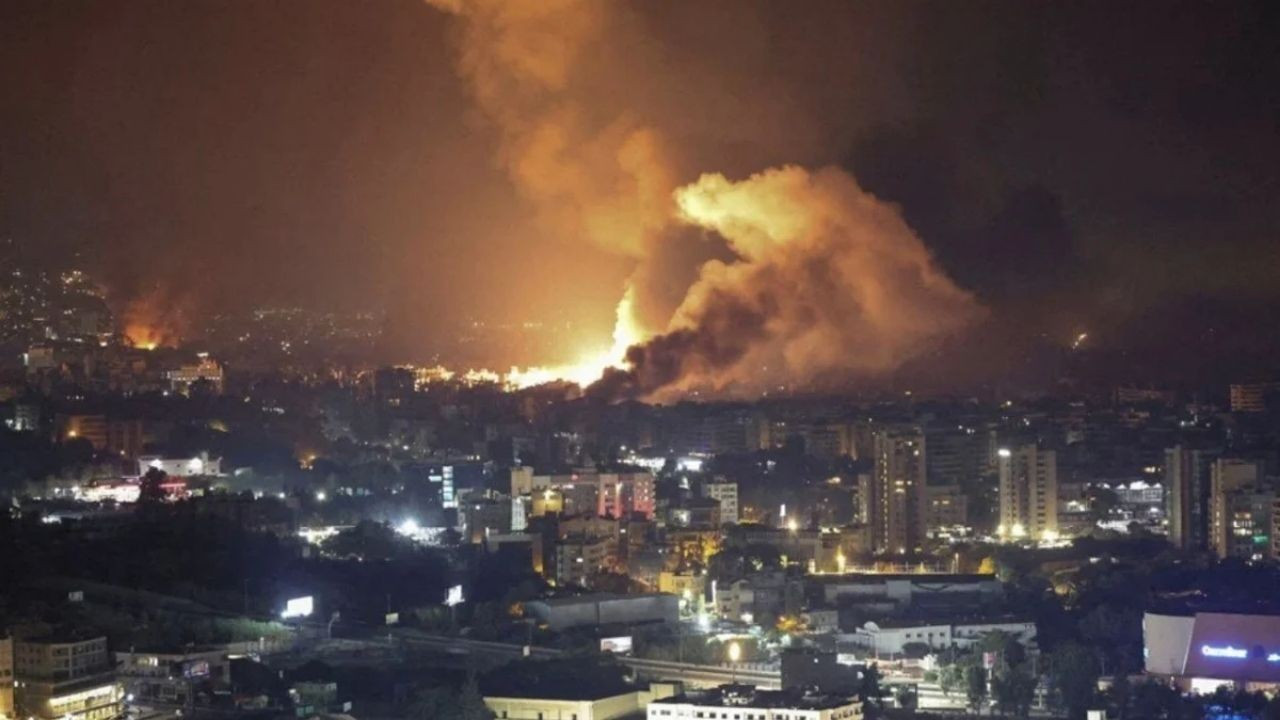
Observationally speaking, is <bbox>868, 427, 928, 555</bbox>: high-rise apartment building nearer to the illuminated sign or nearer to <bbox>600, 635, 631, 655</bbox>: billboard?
<bbox>600, 635, 631, 655</bbox>: billboard

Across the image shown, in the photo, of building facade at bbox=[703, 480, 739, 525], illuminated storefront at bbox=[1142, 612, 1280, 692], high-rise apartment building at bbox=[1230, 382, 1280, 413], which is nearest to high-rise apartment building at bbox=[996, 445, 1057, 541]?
building facade at bbox=[703, 480, 739, 525]

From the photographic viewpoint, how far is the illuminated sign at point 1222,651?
537 inches

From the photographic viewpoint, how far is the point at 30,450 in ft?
62.5

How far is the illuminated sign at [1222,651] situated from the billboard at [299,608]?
4251 millimetres

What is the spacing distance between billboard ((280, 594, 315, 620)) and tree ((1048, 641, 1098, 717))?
3.61 m

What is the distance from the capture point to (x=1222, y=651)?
44.9 ft

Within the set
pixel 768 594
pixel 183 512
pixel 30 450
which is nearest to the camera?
pixel 768 594

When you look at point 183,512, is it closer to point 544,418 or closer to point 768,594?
point 768,594

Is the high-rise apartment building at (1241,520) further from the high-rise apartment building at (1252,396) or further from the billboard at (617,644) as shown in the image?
the high-rise apartment building at (1252,396)

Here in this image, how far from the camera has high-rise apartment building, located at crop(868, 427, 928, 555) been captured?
19.1m

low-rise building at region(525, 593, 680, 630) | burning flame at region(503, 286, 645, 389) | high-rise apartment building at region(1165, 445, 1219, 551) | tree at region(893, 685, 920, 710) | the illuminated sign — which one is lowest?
tree at region(893, 685, 920, 710)

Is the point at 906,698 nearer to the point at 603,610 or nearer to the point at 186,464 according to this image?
the point at 603,610

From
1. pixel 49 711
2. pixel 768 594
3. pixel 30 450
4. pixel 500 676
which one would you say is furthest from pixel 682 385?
pixel 49 711

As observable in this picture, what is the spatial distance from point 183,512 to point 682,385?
7539 millimetres
